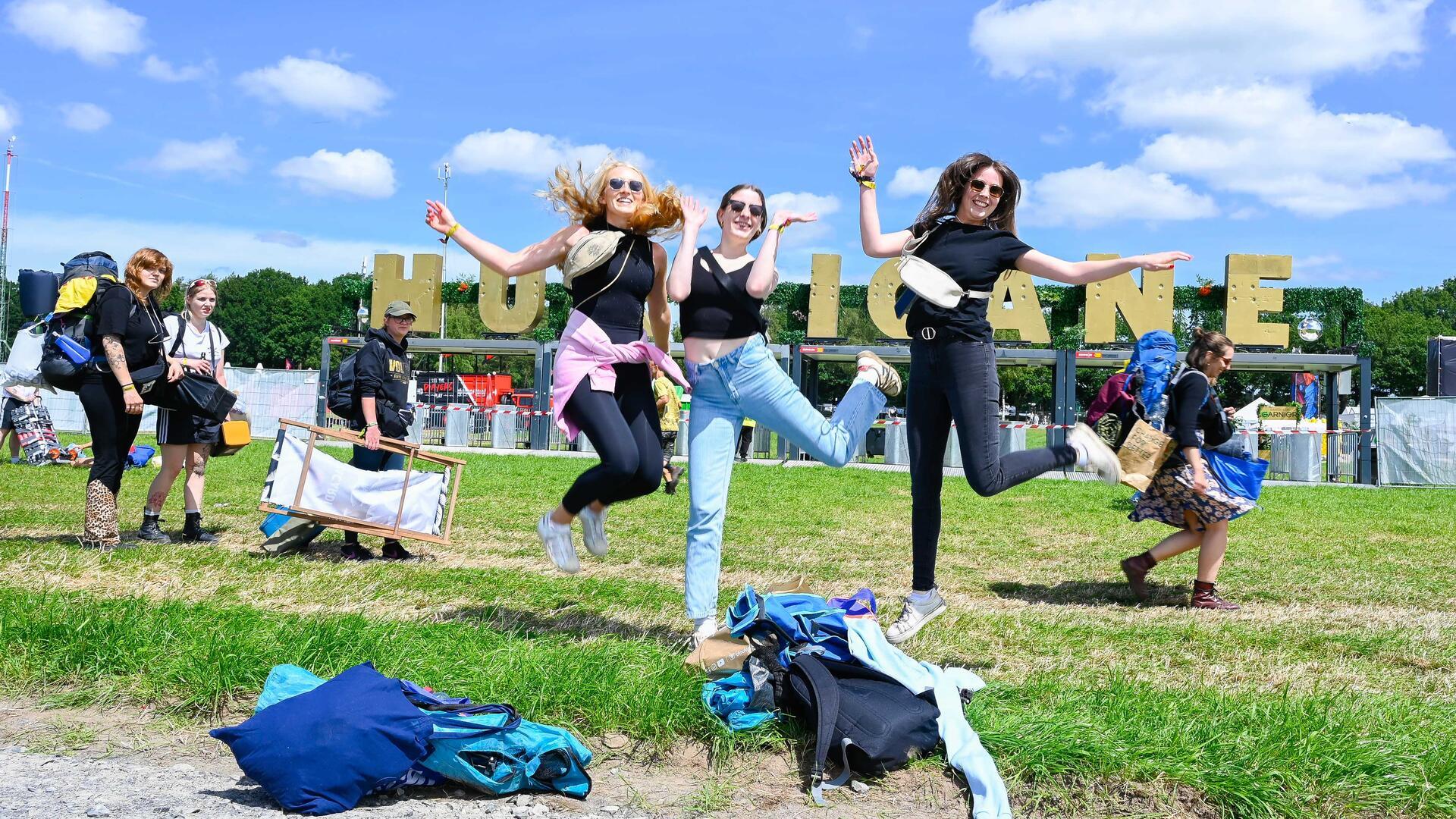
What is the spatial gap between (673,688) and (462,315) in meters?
56.3

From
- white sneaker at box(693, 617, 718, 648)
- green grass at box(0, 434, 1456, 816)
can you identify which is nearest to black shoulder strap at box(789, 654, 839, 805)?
green grass at box(0, 434, 1456, 816)

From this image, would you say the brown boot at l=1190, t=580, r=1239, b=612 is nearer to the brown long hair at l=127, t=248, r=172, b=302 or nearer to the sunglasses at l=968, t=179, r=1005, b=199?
the sunglasses at l=968, t=179, r=1005, b=199

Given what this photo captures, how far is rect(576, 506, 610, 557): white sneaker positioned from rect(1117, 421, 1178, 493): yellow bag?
306 cm

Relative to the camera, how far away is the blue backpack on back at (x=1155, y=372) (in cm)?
614

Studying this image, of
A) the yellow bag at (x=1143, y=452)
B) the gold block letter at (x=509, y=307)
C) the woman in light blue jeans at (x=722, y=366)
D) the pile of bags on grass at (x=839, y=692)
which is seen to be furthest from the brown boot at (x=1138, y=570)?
the gold block letter at (x=509, y=307)

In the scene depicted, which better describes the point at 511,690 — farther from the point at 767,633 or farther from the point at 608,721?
the point at 767,633

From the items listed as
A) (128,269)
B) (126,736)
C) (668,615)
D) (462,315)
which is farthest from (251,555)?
(462,315)

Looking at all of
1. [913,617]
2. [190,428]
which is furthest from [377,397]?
[913,617]

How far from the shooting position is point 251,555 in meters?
6.81

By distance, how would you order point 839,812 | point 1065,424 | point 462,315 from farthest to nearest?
1. point 462,315
2. point 1065,424
3. point 839,812

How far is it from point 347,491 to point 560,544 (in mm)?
2814

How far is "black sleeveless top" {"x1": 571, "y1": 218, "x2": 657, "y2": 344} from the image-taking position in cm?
443

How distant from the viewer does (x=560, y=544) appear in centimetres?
453

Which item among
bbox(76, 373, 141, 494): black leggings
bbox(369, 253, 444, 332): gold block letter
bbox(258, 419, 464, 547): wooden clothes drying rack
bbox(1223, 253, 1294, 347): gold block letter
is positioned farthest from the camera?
bbox(369, 253, 444, 332): gold block letter
